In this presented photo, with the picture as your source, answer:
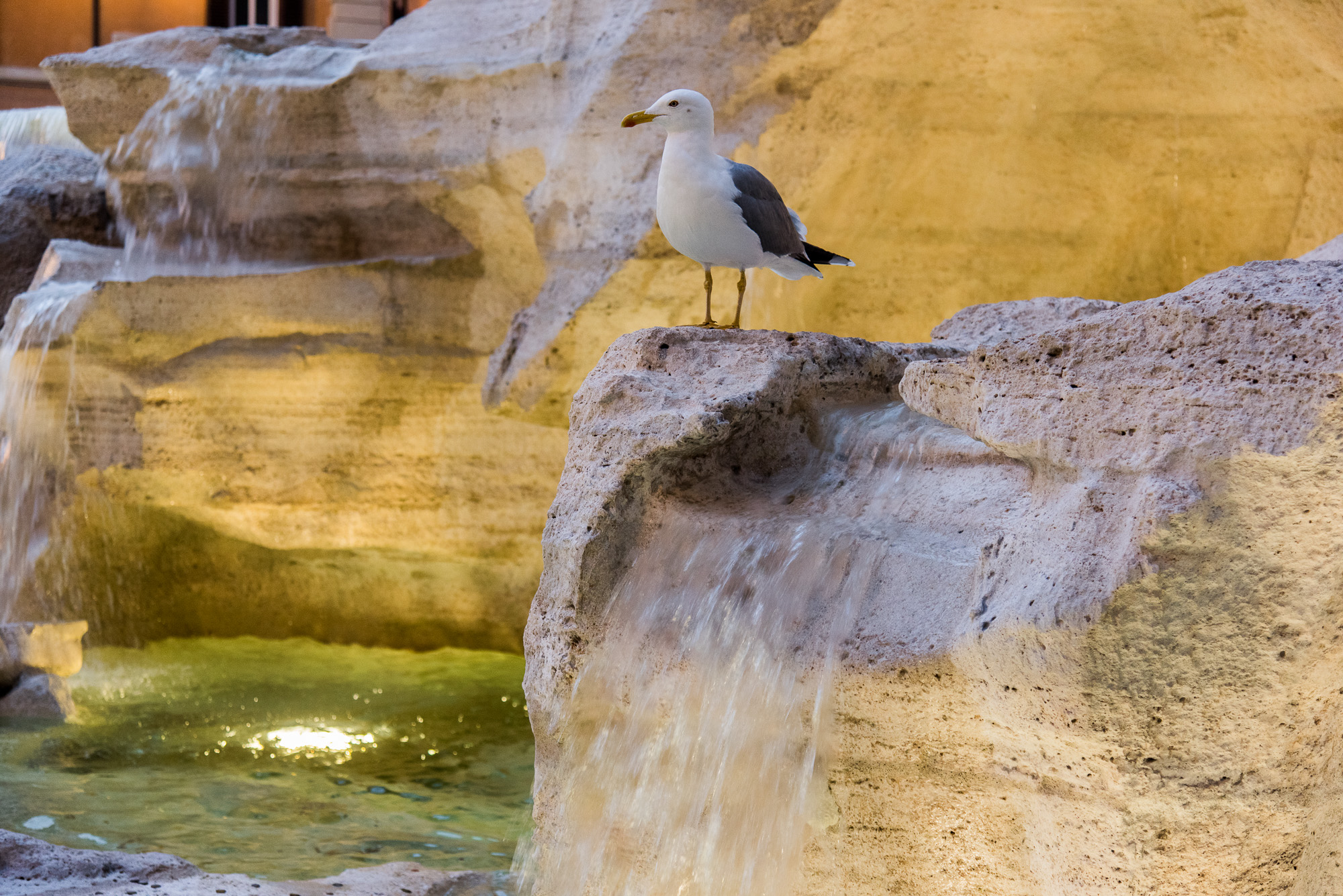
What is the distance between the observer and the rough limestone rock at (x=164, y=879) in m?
3.17

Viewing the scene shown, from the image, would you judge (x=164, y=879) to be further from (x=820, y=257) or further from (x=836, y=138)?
(x=836, y=138)

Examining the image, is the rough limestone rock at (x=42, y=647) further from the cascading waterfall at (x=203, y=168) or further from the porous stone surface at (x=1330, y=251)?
the porous stone surface at (x=1330, y=251)

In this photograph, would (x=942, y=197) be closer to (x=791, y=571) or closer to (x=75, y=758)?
(x=791, y=571)

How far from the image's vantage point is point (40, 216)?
705cm

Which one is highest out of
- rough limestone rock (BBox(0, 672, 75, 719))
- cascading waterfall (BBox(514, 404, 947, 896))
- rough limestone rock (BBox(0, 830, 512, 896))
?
cascading waterfall (BBox(514, 404, 947, 896))

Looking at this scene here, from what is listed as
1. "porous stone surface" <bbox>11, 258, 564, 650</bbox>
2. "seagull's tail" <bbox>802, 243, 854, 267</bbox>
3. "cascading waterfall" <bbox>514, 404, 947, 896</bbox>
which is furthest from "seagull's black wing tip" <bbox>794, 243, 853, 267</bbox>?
"porous stone surface" <bbox>11, 258, 564, 650</bbox>

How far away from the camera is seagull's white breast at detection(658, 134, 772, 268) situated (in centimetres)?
310

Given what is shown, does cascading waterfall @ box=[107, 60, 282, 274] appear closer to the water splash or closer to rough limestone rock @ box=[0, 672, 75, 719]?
the water splash

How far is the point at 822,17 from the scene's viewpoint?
5051 millimetres

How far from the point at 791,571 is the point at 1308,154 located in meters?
4.37

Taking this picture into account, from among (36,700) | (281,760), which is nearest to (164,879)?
(281,760)

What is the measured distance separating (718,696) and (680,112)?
1.54 meters

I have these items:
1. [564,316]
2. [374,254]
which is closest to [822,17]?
[564,316]

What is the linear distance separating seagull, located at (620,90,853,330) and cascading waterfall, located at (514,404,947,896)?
616 millimetres
